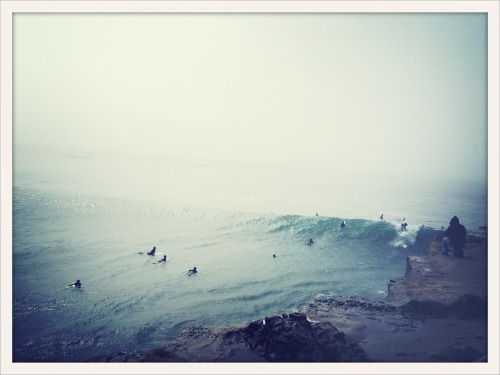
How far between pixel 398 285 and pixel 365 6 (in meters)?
5.27

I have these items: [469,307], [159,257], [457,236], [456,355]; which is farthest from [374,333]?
[159,257]

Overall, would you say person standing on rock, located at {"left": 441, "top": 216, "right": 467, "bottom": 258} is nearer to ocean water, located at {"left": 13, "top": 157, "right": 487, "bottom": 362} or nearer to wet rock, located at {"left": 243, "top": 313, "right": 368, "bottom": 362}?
ocean water, located at {"left": 13, "top": 157, "right": 487, "bottom": 362}

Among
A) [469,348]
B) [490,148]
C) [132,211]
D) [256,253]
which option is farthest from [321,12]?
[132,211]

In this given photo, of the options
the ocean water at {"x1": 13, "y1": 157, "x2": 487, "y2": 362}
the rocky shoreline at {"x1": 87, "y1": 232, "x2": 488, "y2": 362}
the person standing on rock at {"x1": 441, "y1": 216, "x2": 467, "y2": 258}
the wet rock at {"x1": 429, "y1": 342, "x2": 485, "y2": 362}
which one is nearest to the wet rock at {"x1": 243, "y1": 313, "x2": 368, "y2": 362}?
the rocky shoreline at {"x1": 87, "y1": 232, "x2": 488, "y2": 362}

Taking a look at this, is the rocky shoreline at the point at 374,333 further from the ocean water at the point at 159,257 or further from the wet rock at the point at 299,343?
the ocean water at the point at 159,257

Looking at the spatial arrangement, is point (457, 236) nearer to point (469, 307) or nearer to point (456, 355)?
point (469, 307)

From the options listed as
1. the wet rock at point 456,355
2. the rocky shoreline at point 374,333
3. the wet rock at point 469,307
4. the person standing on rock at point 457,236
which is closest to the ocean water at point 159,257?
the person standing on rock at point 457,236

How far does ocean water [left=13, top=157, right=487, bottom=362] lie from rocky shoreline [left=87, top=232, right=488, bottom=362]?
2.95ft

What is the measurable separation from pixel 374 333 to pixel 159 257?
667cm

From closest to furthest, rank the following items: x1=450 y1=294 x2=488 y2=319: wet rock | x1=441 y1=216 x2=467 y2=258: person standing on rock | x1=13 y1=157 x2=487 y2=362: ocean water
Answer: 1. x1=450 y1=294 x2=488 y2=319: wet rock
2. x1=13 y1=157 x2=487 y2=362: ocean water
3. x1=441 y1=216 x2=467 y2=258: person standing on rock

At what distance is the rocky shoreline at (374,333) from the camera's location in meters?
4.31

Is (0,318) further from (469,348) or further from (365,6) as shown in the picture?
(365,6)

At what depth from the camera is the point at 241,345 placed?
4.57 meters

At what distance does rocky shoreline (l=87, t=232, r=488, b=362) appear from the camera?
4312mm
